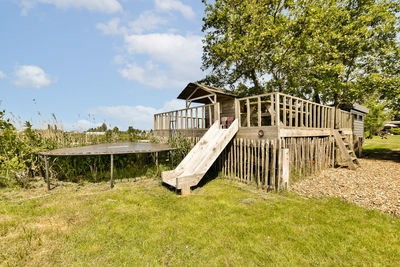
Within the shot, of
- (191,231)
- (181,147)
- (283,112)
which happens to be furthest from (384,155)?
(191,231)

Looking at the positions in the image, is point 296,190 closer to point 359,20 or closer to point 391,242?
point 391,242

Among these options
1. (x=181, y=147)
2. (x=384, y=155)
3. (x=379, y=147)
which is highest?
(x=181, y=147)

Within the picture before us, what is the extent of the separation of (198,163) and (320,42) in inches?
585

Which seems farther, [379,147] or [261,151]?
[379,147]

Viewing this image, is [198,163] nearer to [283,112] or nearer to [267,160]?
[267,160]

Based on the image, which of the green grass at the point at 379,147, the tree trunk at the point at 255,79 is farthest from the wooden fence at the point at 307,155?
the green grass at the point at 379,147

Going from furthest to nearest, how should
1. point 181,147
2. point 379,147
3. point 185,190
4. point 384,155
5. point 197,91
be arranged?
point 379,147, point 384,155, point 197,91, point 181,147, point 185,190

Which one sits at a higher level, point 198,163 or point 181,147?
point 181,147

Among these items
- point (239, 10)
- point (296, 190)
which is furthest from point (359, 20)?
point (296, 190)

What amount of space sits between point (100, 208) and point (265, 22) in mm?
15098

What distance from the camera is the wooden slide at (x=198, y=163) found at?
5754 mm

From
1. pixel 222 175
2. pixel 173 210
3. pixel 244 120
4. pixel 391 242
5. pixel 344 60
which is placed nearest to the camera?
pixel 391 242

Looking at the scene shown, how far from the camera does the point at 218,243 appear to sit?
321cm

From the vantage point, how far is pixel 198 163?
6.43 m
